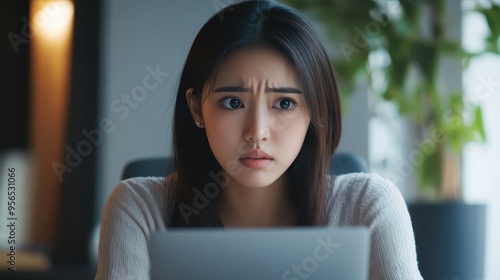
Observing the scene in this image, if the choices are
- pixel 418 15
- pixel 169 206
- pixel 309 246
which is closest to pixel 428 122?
pixel 418 15

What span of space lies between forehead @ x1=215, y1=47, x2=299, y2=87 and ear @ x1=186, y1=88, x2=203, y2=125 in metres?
0.10

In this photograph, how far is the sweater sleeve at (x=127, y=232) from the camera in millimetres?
1334

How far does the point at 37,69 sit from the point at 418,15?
2.01 m

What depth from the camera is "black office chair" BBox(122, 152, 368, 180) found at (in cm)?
166

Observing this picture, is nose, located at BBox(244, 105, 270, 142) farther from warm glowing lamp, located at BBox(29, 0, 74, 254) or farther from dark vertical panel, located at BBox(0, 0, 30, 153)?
dark vertical panel, located at BBox(0, 0, 30, 153)

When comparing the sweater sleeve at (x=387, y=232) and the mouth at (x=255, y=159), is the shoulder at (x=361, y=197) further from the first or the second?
the mouth at (x=255, y=159)

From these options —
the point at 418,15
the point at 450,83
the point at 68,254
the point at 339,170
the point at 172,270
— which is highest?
the point at 418,15

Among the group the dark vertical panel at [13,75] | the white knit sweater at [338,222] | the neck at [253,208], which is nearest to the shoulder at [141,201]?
the white knit sweater at [338,222]

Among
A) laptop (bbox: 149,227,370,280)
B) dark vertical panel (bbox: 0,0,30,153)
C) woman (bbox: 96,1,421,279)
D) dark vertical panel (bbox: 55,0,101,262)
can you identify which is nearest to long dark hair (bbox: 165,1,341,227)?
woman (bbox: 96,1,421,279)

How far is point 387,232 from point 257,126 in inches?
13.3

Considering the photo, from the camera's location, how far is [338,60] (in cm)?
286

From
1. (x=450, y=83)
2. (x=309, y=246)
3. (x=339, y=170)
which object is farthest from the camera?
(x=450, y=83)

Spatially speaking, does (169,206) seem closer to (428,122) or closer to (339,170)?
(339,170)

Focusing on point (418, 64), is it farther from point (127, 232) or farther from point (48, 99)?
point (48, 99)
